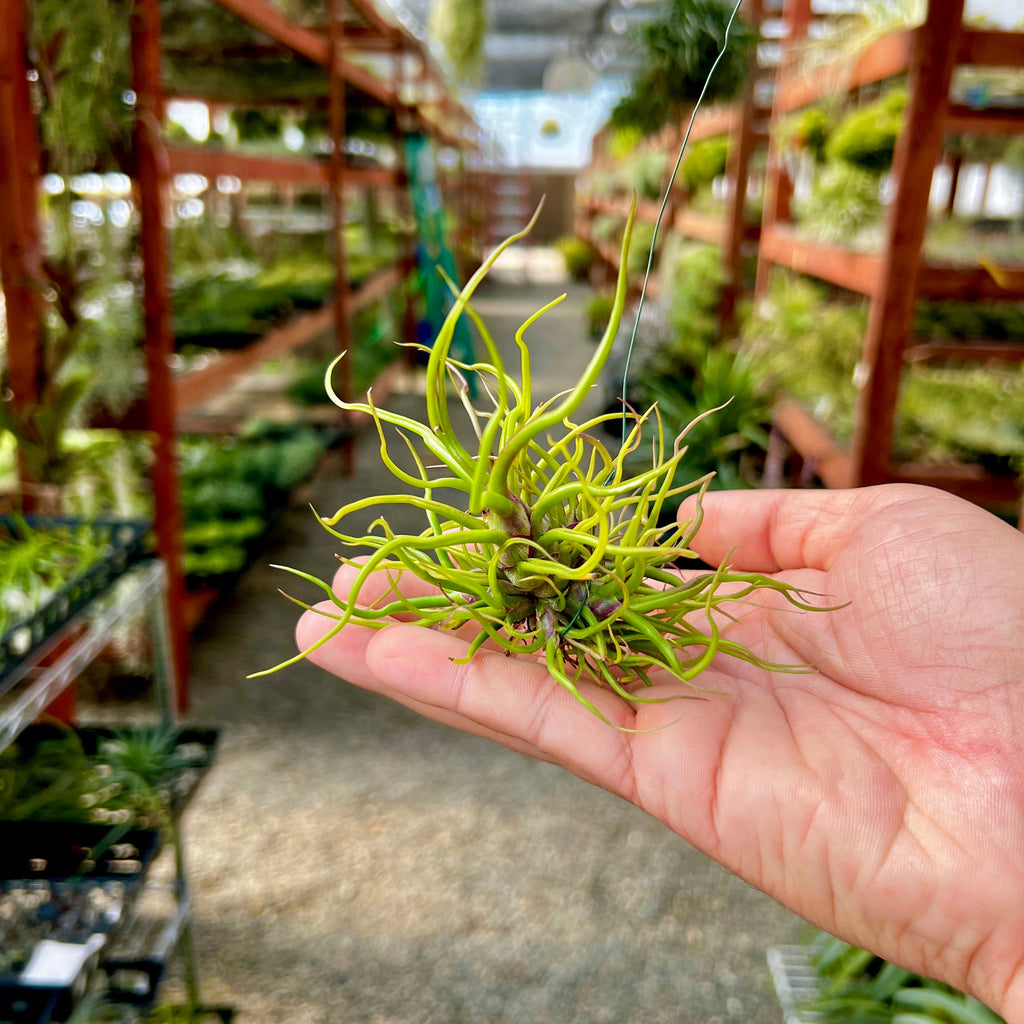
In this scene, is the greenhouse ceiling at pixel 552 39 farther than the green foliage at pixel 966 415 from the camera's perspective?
Yes

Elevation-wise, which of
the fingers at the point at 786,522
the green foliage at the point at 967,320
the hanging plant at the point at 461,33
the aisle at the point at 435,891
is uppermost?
the hanging plant at the point at 461,33

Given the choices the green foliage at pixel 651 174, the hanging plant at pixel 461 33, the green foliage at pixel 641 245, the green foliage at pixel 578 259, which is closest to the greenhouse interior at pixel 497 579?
the green foliage at pixel 651 174

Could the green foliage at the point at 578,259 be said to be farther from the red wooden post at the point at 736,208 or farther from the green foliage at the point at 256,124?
the red wooden post at the point at 736,208

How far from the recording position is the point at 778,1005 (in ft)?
5.35

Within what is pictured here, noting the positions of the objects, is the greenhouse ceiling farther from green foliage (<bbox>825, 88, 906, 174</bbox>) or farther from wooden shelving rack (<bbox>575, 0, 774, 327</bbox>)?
green foliage (<bbox>825, 88, 906, 174</bbox>)

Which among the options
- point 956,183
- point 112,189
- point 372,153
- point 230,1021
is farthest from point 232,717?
point 372,153

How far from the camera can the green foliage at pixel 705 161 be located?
406 cm

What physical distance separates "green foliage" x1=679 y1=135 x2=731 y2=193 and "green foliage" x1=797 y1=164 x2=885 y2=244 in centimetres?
161

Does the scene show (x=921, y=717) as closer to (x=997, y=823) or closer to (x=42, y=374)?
(x=997, y=823)

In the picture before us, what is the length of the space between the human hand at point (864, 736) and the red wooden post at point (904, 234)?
3.84ft

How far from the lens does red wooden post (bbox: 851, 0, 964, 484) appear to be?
173 centimetres

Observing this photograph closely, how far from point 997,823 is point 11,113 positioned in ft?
6.22

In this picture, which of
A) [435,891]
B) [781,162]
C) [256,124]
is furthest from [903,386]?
[256,124]

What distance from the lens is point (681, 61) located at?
2.50 meters
